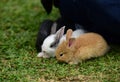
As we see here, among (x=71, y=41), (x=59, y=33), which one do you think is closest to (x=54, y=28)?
(x=59, y=33)

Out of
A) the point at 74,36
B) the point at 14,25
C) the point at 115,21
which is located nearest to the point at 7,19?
the point at 14,25

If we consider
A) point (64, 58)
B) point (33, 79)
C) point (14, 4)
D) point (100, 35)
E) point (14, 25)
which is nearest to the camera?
point (33, 79)

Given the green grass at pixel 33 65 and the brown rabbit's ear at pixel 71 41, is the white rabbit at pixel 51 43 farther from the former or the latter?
the brown rabbit's ear at pixel 71 41

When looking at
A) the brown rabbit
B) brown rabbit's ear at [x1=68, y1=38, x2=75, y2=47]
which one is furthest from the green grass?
brown rabbit's ear at [x1=68, y1=38, x2=75, y2=47]

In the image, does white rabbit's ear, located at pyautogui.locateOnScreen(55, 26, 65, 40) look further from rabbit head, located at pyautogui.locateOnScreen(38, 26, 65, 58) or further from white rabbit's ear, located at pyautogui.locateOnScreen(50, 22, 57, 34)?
white rabbit's ear, located at pyautogui.locateOnScreen(50, 22, 57, 34)

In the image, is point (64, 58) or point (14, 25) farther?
point (14, 25)

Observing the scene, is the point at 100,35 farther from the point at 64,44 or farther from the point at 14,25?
the point at 14,25

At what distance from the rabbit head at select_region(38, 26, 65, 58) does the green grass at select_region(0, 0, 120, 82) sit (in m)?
0.06

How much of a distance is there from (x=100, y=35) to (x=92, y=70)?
49 centimetres

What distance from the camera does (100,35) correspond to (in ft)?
13.5

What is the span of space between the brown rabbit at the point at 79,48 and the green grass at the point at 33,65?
2.4 inches

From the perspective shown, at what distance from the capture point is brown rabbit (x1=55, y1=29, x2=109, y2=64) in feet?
12.6

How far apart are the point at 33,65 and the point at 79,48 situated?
0.45 m

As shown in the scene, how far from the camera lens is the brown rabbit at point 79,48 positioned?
3850 millimetres
